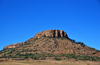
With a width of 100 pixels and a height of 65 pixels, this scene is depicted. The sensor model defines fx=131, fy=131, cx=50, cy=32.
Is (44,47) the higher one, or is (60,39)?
(60,39)

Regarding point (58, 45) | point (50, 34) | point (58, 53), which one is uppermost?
point (50, 34)

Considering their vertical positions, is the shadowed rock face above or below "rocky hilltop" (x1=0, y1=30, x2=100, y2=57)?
above

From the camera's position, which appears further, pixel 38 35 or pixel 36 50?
pixel 38 35

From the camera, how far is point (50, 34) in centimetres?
6275

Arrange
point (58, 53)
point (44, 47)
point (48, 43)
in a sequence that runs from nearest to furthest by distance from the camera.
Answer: point (58, 53), point (44, 47), point (48, 43)

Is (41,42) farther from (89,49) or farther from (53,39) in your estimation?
(89,49)

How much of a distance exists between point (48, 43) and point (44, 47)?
13.1ft

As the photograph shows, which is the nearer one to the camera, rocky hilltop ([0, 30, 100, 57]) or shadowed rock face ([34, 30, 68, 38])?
rocky hilltop ([0, 30, 100, 57])

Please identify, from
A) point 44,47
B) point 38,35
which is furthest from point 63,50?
point 38,35

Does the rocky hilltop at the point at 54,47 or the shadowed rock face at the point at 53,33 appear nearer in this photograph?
the rocky hilltop at the point at 54,47

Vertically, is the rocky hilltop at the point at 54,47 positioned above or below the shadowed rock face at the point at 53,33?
below

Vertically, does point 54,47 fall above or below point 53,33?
below

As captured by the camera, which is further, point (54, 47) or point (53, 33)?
point (53, 33)

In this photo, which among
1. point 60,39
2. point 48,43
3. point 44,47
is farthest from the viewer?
point 60,39
